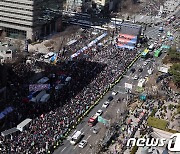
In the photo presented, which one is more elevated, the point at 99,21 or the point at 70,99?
the point at 99,21

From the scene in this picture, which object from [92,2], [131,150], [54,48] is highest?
[92,2]

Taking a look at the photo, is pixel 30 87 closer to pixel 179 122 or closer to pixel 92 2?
pixel 179 122

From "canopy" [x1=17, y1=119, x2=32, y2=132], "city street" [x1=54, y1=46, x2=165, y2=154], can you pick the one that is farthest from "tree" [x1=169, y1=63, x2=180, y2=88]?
"canopy" [x1=17, y1=119, x2=32, y2=132]

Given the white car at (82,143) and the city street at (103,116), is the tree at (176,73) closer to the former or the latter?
the city street at (103,116)

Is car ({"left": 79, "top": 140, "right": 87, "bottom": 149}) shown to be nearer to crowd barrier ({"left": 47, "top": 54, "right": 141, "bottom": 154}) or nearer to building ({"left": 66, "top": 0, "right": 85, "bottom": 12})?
crowd barrier ({"left": 47, "top": 54, "right": 141, "bottom": 154})

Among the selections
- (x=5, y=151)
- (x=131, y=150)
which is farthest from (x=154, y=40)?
(x=5, y=151)

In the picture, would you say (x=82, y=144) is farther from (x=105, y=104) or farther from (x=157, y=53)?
(x=157, y=53)

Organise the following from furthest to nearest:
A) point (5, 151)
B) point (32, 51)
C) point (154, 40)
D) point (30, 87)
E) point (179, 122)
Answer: point (154, 40) → point (32, 51) → point (30, 87) → point (179, 122) → point (5, 151)
